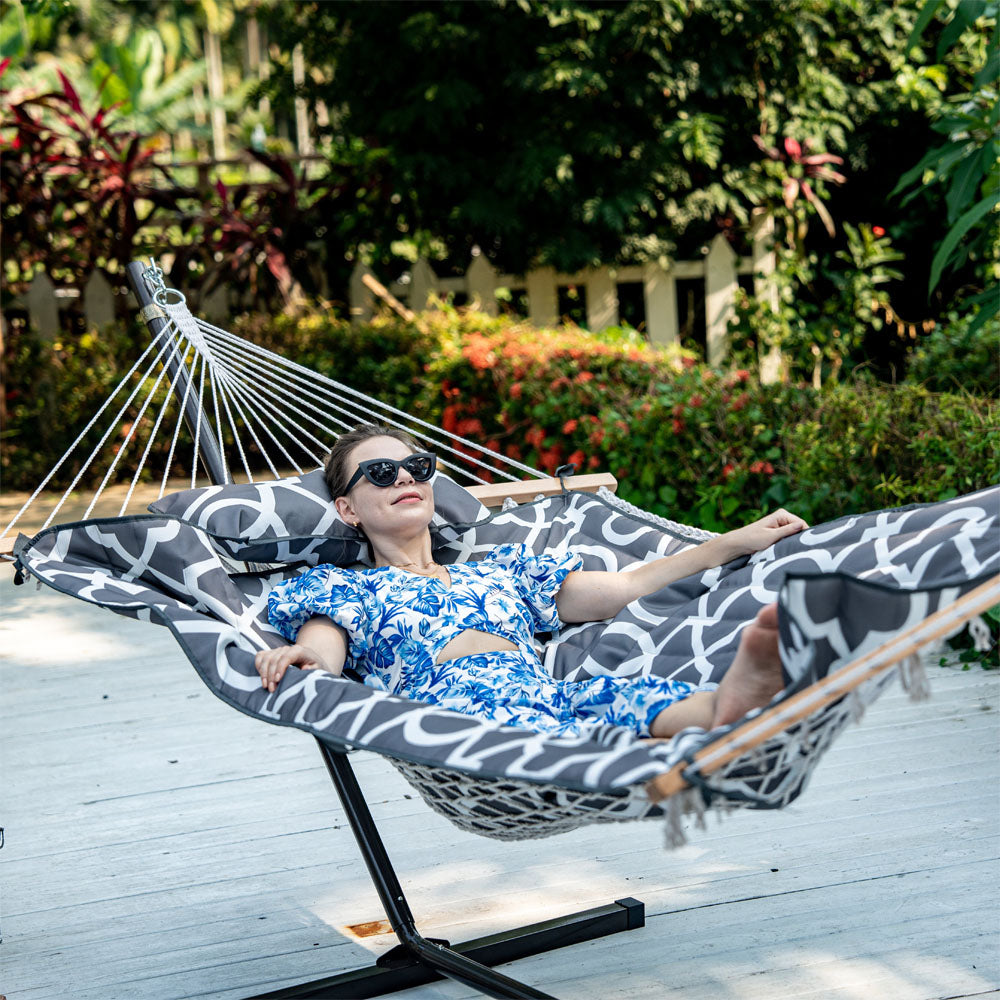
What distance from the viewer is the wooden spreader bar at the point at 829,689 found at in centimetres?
133

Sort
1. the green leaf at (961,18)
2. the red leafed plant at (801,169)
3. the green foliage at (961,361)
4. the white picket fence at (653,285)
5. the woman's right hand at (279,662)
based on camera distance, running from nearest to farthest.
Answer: the woman's right hand at (279,662)
the green leaf at (961,18)
the green foliage at (961,361)
the red leafed plant at (801,169)
the white picket fence at (653,285)

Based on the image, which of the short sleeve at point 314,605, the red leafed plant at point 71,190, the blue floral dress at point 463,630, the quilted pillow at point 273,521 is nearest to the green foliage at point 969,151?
the blue floral dress at point 463,630

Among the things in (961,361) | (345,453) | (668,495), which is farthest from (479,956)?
(961,361)

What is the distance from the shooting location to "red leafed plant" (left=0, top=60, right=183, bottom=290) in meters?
6.96

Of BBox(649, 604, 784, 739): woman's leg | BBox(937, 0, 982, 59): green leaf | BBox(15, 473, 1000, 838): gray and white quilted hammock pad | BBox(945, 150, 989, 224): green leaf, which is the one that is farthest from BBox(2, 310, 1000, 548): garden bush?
BBox(649, 604, 784, 739): woman's leg

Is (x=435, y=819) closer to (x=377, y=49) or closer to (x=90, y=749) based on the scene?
(x=90, y=749)

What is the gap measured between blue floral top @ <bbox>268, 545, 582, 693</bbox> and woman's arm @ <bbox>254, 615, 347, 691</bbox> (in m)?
0.02

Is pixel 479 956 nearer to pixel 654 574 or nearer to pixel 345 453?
pixel 654 574

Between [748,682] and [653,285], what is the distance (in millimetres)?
5457

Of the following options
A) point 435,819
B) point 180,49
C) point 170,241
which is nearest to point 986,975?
point 435,819

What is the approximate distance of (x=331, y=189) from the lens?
7242 mm

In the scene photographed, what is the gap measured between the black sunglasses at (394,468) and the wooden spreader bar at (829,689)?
106 centimetres

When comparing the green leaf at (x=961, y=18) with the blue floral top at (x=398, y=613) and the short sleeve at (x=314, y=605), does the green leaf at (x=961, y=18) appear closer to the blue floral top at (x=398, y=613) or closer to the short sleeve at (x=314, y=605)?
the blue floral top at (x=398, y=613)

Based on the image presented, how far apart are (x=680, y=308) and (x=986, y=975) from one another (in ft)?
18.2
